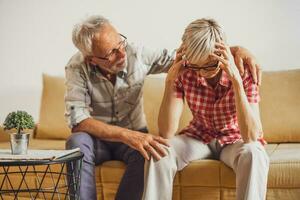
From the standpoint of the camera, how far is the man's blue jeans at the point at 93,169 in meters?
1.96

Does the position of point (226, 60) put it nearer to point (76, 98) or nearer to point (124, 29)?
point (76, 98)

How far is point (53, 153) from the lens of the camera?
5.98ft

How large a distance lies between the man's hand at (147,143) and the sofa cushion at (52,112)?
841 mm

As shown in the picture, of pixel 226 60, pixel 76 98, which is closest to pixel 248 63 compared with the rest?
pixel 226 60

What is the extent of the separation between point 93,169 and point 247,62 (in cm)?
71

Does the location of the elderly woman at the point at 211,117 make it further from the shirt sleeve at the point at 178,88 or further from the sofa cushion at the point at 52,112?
the sofa cushion at the point at 52,112

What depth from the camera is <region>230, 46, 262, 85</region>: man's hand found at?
196 cm

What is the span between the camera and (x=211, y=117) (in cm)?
204

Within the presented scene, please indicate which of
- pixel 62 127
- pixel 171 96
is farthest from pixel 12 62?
pixel 171 96

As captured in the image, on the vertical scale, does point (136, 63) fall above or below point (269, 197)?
above

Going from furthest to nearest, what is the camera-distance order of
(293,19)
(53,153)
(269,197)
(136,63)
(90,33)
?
1. (293,19)
2. (136,63)
3. (90,33)
4. (269,197)
5. (53,153)

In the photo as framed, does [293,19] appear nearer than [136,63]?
No

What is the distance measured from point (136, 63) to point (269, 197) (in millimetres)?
777

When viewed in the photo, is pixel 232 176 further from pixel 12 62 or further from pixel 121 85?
pixel 12 62
